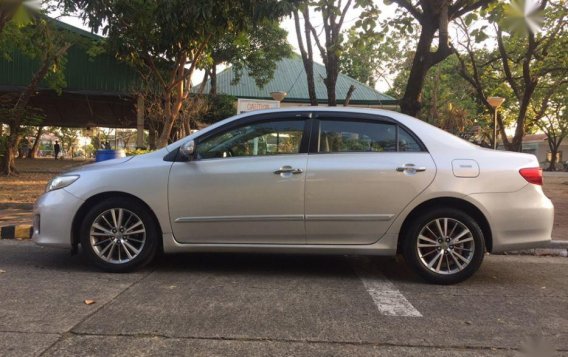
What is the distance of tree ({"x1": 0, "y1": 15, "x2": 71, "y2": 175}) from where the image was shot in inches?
551

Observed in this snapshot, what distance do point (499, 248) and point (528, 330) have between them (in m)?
1.33

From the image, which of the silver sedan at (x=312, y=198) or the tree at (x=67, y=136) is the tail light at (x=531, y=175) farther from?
the tree at (x=67, y=136)

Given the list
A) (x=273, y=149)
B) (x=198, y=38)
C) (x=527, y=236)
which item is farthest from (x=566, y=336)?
(x=198, y=38)

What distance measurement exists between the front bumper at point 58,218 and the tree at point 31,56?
9379mm

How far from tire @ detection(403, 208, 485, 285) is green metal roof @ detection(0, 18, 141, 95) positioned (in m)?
16.6

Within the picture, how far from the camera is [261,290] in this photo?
4.81 metres

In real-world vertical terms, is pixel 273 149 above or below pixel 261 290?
above

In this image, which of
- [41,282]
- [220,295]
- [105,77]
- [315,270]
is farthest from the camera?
[105,77]

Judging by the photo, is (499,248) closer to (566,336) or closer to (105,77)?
(566,336)

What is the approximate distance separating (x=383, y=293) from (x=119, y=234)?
2.65m

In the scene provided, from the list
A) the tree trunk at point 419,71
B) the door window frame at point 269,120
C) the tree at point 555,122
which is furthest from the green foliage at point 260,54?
the tree at point 555,122

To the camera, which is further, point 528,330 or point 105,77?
point 105,77

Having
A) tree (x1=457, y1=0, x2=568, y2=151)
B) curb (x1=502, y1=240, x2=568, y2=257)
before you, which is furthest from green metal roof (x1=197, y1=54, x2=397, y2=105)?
curb (x1=502, y1=240, x2=568, y2=257)

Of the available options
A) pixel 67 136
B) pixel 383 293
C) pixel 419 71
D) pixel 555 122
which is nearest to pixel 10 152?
pixel 419 71
